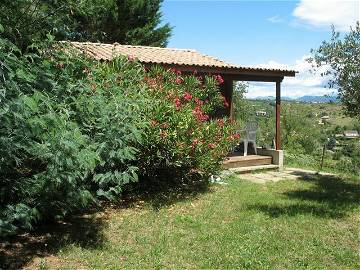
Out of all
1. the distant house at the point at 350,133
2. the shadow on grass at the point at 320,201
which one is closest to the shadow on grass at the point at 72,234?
the shadow on grass at the point at 320,201

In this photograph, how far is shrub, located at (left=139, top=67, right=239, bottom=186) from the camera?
26.6 ft

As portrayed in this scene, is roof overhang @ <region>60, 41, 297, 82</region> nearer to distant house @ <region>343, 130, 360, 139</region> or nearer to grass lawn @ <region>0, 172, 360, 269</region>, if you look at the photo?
grass lawn @ <region>0, 172, 360, 269</region>

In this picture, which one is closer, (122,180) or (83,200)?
(83,200)

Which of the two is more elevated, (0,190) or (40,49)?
(40,49)

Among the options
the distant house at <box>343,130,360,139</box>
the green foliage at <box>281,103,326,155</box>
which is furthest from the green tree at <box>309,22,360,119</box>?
the distant house at <box>343,130,360,139</box>

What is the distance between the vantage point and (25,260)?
552 cm

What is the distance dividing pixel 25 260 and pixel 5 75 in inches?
93.6

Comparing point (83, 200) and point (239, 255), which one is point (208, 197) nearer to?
point (239, 255)

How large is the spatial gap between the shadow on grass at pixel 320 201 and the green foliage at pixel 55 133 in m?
3.26

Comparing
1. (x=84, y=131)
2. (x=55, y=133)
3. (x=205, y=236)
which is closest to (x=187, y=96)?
(x=84, y=131)

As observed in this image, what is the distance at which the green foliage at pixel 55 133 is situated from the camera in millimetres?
4672

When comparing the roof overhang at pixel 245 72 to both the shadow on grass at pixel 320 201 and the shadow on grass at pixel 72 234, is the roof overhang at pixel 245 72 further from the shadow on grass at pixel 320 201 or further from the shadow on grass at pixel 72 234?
the shadow on grass at pixel 72 234

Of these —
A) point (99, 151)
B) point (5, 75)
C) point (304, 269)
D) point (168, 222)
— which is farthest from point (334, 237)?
point (5, 75)

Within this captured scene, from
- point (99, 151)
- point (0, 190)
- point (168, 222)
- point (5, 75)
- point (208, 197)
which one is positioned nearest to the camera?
point (5, 75)
